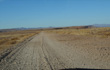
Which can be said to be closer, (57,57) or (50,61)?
(50,61)

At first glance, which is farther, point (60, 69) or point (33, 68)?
point (33, 68)

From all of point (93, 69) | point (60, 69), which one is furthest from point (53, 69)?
point (93, 69)

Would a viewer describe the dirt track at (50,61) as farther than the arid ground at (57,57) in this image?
No

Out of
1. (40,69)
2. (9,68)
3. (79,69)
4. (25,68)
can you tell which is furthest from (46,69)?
(9,68)

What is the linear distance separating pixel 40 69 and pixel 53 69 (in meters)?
0.76

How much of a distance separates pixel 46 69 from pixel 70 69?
4.48 ft

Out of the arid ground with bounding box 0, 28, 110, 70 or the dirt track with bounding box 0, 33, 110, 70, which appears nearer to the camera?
the dirt track with bounding box 0, 33, 110, 70

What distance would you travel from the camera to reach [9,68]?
8023mm

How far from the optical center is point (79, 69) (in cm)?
672

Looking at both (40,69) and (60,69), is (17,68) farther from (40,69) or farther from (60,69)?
(60,69)

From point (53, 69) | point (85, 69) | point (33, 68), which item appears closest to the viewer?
point (85, 69)

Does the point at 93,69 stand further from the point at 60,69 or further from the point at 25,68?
the point at 25,68

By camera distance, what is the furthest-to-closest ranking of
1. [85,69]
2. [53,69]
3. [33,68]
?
1. [33,68]
2. [53,69]
3. [85,69]

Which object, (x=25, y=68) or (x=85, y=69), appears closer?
(x=85, y=69)
